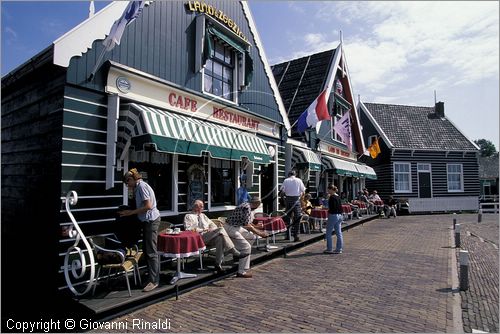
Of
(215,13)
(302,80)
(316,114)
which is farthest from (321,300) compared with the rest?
(302,80)

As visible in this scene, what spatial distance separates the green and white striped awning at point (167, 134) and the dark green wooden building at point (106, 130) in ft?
0.07

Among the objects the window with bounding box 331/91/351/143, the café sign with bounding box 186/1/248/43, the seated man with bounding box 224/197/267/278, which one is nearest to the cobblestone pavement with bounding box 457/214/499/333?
the seated man with bounding box 224/197/267/278

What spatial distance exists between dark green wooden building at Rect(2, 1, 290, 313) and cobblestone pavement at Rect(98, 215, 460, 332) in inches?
79.1

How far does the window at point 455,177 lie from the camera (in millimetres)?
25328

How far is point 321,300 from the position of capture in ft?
16.6

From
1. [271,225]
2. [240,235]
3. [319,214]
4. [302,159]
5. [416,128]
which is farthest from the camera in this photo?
[416,128]

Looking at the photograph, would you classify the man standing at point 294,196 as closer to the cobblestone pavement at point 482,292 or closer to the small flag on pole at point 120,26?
the cobblestone pavement at point 482,292

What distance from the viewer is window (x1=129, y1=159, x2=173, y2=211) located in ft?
22.0

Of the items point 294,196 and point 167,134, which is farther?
point 294,196

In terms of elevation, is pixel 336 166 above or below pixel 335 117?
below

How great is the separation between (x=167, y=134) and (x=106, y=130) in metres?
1.04

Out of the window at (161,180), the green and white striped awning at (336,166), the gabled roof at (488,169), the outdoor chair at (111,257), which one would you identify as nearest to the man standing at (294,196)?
the window at (161,180)

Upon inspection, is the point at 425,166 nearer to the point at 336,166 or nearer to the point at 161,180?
the point at 336,166

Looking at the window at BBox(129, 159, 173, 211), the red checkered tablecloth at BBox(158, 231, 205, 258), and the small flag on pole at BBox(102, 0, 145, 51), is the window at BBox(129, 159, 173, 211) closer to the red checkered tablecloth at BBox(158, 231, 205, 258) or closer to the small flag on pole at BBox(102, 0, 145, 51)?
the red checkered tablecloth at BBox(158, 231, 205, 258)
